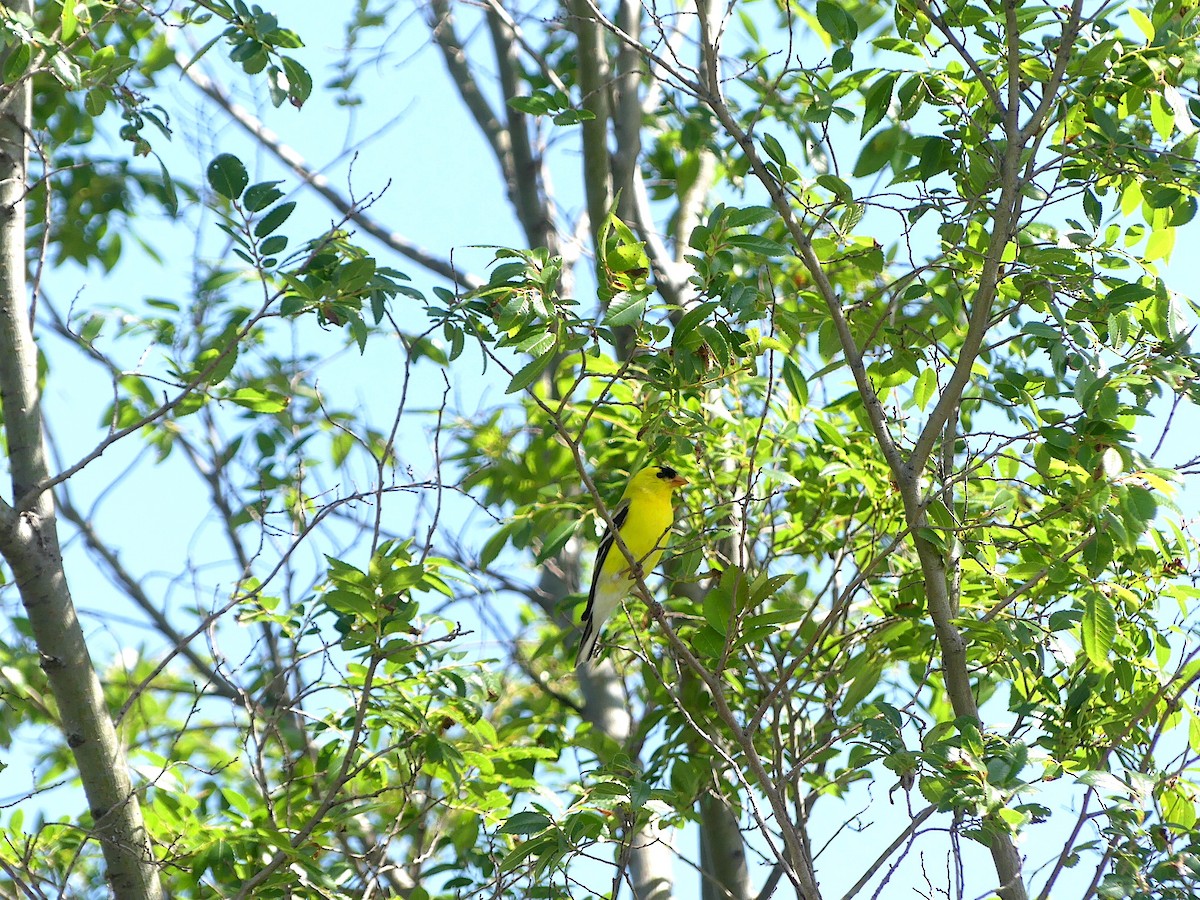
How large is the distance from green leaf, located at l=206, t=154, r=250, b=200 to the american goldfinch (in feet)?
5.90

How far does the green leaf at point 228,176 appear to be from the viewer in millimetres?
3611

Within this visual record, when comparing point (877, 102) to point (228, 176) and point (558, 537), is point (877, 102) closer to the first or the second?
point (558, 537)

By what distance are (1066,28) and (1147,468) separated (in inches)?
47.1

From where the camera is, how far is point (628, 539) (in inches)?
231

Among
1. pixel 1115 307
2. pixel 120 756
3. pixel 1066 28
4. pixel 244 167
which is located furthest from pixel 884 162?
pixel 120 756

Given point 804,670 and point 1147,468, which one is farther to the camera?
point 804,670

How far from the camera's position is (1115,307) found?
10.6 ft

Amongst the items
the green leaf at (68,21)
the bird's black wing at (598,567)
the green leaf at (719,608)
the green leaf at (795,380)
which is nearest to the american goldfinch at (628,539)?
the bird's black wing at (598,567)

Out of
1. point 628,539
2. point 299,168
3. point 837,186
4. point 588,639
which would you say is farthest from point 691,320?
point 299,168

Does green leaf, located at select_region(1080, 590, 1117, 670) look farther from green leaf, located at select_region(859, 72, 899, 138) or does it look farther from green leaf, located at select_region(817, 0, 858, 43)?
green leaf, located at select_region(817, 0, 858, 43)

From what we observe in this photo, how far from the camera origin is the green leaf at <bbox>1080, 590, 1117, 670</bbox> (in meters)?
3.18

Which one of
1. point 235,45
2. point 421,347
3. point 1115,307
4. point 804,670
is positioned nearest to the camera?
point 1115,307

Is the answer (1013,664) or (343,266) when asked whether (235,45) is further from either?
(1013,664)

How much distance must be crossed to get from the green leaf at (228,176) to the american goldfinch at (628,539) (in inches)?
70.8
